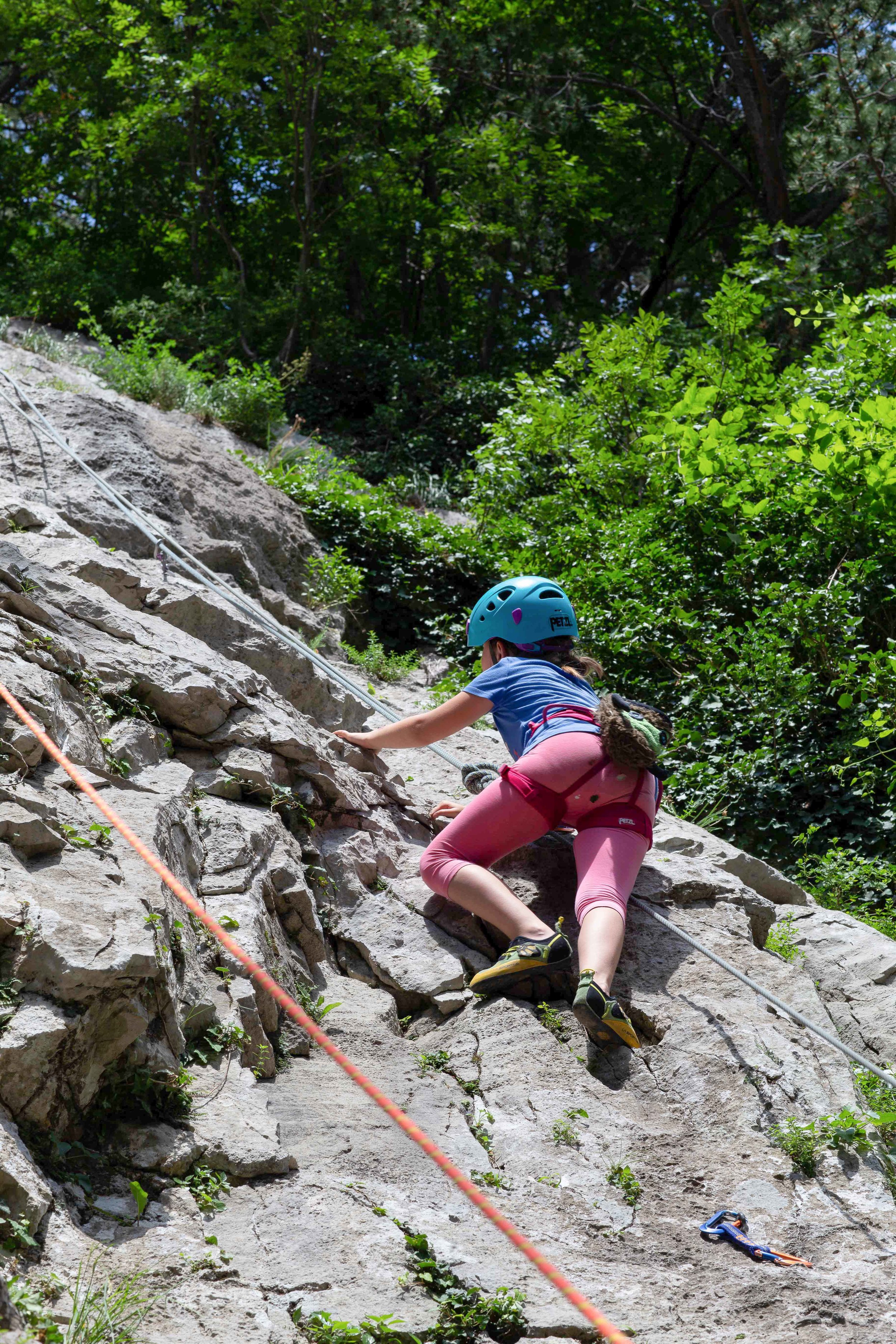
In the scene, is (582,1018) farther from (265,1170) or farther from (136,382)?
(136,382)

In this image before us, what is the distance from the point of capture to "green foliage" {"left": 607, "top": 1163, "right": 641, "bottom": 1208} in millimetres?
3033

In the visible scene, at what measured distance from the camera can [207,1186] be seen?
2.64m

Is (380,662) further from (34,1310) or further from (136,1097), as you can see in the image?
(34,1310)

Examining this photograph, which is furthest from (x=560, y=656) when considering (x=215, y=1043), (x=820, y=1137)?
(x=215, y=1043)

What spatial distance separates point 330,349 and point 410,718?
1022 cm

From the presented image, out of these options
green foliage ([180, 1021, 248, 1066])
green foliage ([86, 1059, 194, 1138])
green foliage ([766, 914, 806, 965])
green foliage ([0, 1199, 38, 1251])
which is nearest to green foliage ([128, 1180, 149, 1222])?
green foliage ([86, 1059, 194, 1138])

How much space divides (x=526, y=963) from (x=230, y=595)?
9.23 feet

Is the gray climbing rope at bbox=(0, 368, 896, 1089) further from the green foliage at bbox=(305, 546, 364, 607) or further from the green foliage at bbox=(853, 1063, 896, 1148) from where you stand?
the green foliage at bbox=(305, 546, 364, 607)

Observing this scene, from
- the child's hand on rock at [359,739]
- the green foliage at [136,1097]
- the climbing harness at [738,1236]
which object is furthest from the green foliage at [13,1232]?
the child's hand on rock at [359,739]

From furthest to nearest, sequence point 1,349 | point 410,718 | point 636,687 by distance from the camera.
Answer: point 1,349, point 636,687, point 410,718

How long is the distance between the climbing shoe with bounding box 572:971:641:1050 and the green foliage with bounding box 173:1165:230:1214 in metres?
1.22

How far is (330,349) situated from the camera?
13836mm

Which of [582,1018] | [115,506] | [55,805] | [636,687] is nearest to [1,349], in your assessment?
[115,506]

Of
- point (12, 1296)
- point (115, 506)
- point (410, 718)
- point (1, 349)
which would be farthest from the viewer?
point (1, 349)
